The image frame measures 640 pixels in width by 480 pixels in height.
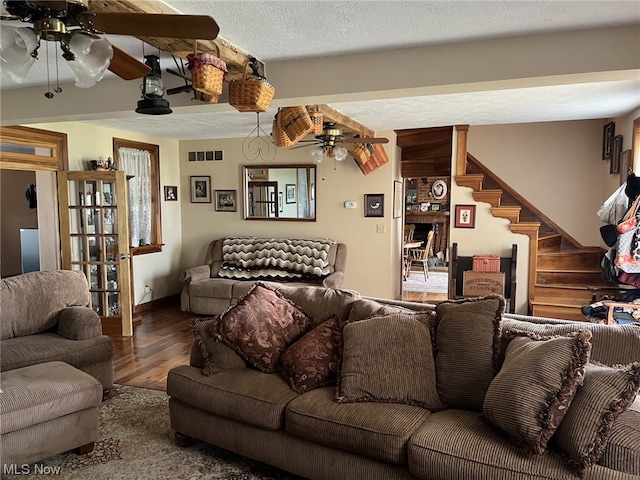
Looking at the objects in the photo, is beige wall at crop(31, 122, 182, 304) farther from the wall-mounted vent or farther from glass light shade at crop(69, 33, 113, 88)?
glass light shade at crop(69, 33, 113, 88)

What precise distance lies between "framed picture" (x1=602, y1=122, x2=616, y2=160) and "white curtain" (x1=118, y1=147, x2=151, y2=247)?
5.69m

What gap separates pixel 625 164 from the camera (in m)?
4.61

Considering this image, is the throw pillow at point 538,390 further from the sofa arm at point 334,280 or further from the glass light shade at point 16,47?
the sofa arm at point 334,280

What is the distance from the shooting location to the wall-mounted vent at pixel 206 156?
6387mm

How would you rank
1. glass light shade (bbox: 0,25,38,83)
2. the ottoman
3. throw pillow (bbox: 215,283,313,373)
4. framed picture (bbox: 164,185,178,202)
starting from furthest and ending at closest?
framed picture (bbox: 164,185,178,202) < throw pillow (bbox: 215,283,313,373) < the ottoman < glass light shade (bbox: 0,25,38,83)

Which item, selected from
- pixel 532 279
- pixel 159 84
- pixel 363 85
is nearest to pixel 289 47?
pixel 363 85

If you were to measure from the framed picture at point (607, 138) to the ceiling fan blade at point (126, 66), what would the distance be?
5.07m

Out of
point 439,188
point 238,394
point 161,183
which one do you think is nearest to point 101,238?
point 161,183

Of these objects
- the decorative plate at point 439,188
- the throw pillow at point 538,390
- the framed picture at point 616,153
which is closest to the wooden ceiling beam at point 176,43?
the throw pillow at point 538,390

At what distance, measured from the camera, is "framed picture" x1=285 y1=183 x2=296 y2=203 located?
617 centimetres

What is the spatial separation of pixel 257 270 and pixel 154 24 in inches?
177

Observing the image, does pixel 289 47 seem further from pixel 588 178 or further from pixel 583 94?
pixel 588 178

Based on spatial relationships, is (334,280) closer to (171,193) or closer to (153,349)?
(153,349)

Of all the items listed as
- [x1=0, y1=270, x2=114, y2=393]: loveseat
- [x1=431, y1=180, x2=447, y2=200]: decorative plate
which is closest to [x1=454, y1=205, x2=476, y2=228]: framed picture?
[x1=0, y1=270, x2=114, y2=393]: loveseat
